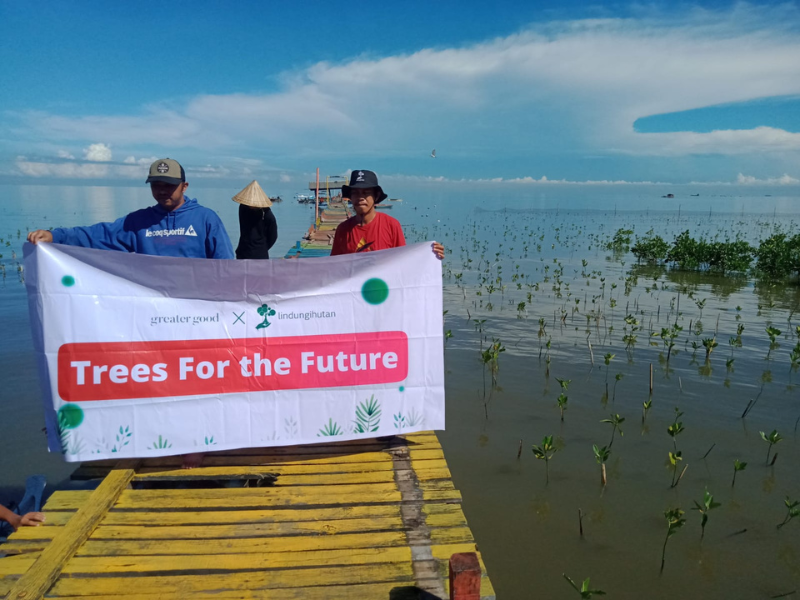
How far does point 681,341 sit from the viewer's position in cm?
1038

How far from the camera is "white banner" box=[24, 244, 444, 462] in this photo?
3867 mm

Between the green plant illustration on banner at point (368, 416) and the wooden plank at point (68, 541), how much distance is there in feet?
5.97

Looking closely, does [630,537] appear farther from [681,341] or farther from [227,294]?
[681,341]

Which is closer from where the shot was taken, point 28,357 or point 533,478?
point 533,478

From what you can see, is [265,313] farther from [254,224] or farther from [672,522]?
[672,522]

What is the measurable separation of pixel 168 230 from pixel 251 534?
265cm

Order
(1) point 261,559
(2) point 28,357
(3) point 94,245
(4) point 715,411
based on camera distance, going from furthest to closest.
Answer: (2) point 28,357, (4) point 715,411, (3) point 94,245, (1) point 261,559

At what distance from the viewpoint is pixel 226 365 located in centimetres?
410

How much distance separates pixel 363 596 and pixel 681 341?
972 cm

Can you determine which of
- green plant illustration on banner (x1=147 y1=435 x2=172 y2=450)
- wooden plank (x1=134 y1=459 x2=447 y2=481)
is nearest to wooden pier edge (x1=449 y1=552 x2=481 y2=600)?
wooden plank (x1=134 y1=459 x2=447 y2=481)

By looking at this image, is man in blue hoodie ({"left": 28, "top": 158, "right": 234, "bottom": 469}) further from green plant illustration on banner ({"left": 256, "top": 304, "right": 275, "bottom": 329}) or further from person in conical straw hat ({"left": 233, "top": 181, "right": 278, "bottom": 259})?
person in conical straw hat ({"left": 233, "top": 181, "right": 278, "bottom": 259})

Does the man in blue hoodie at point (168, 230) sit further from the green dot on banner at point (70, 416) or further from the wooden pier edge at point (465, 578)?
the wooden pier edge at point (465, 578)

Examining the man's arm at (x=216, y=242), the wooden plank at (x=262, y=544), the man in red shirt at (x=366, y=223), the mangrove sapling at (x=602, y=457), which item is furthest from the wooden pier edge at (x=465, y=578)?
the mangrove sapling at (x=602, y=457)

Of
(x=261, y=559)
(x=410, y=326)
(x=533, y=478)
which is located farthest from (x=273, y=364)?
(x=533, y=478)
